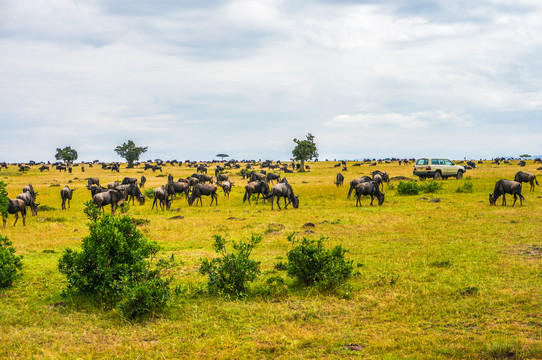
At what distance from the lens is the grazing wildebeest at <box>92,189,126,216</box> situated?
25883 millimetres

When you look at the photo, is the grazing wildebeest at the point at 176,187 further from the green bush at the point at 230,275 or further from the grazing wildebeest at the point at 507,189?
the green bush at the point at 230,275

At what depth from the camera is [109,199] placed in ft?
87.3

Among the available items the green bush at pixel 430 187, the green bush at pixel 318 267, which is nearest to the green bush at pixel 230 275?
the green bush at pixel 318 267

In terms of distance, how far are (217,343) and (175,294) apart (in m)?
2.97

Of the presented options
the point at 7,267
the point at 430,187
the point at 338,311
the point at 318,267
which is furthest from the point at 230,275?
the point at 430,187

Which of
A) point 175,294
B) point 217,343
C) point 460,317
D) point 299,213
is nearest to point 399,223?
point 299,213

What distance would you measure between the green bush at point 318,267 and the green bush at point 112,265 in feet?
11.4

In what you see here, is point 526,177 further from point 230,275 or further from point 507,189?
point 230,275

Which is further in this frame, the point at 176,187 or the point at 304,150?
the point at 304,150

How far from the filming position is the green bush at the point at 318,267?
1038cm

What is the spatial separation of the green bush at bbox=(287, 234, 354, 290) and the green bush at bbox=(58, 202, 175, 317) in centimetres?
347

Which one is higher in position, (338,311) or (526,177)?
(526,177)

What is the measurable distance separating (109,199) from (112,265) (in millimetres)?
18067

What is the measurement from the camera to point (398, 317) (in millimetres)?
8438
